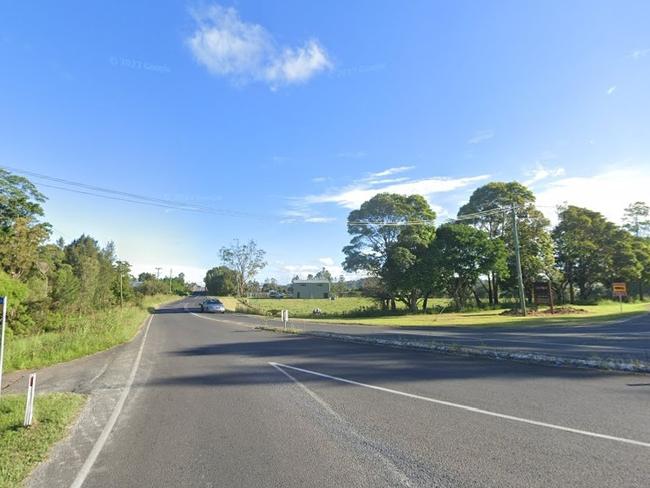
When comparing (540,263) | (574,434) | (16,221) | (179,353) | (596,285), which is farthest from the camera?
(596,285)

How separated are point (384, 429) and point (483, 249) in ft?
127

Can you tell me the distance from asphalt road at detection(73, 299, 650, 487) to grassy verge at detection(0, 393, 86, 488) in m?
0.74

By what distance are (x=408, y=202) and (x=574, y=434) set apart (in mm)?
39754

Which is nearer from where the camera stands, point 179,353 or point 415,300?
point 179,353

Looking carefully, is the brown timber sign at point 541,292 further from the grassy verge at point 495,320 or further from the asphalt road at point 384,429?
the asphalt road at point 384,429

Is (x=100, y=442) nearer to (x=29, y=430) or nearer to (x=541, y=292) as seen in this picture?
(x=29, y=430)

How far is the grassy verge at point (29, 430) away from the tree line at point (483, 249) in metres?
33.4

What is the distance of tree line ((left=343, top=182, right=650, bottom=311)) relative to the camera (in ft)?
135

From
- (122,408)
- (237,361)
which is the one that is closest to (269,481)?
(122,408)

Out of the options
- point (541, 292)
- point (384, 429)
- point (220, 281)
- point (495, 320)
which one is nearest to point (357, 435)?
point (384, 429)

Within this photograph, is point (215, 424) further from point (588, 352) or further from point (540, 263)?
point (540, 263)

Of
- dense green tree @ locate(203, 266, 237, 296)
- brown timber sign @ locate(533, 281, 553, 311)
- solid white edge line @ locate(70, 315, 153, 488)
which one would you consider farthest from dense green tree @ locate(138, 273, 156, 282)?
solid white edge line @ locate(70, 315, 153, 488)

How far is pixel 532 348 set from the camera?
44.7 ft

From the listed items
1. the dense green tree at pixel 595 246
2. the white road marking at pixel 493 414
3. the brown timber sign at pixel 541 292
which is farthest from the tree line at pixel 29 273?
the dense green tree at pixel 595 246
